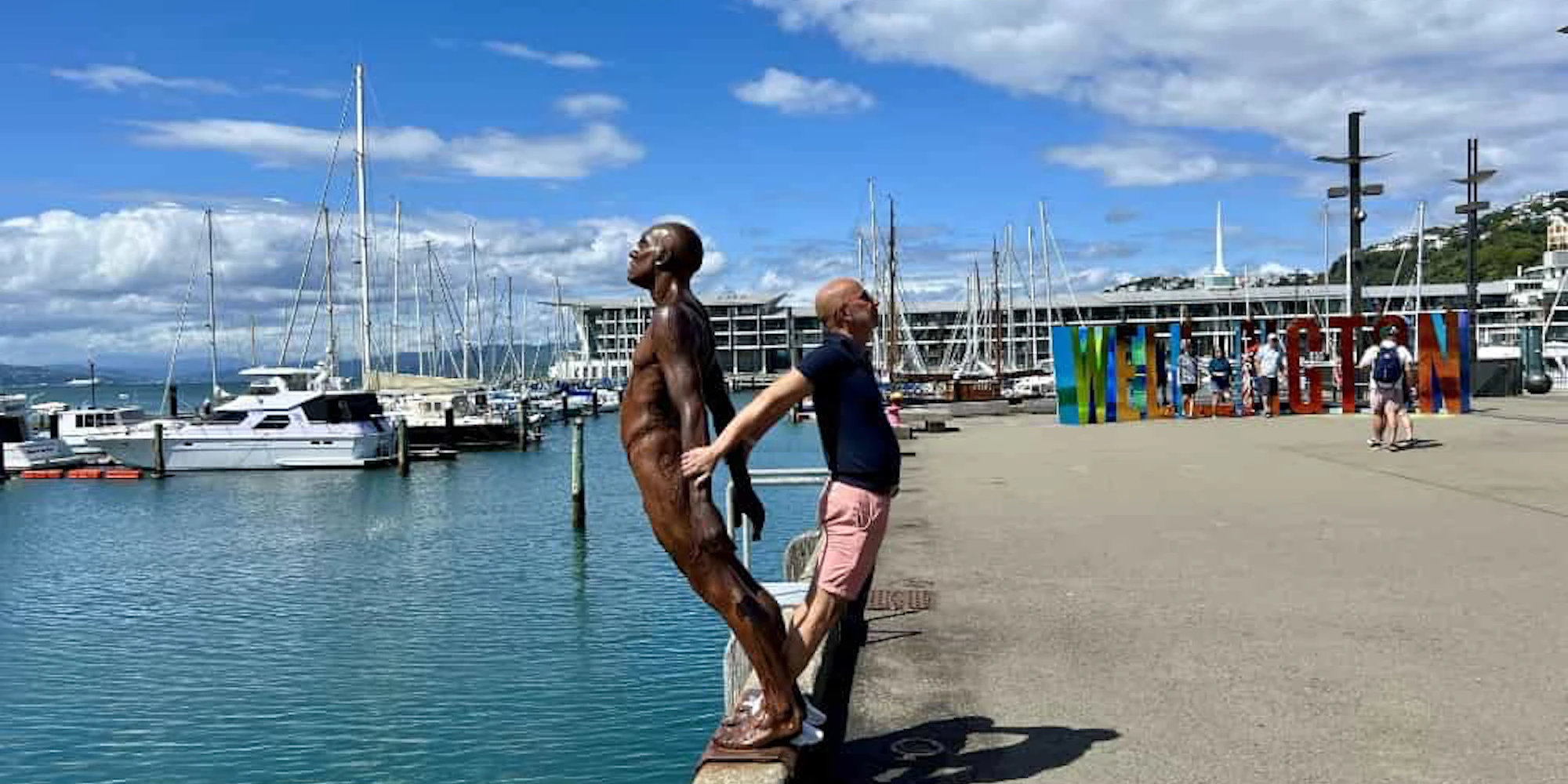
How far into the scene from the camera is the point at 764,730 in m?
4.79

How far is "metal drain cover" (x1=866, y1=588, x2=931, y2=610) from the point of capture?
8.52 metres

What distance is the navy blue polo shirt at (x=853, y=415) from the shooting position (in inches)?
198

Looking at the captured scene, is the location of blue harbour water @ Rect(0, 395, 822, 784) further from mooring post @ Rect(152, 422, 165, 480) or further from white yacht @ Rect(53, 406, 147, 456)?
white yacht @ Rect(53, 406, 147, 456)

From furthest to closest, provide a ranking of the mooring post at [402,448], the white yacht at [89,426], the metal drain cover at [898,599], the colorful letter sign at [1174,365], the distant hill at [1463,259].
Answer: the distant hill at [1463,259] < the white yacht at [89,426] < the mooring post at [402,448] < the colorful letter sign at [1174,365] < the metal drain cover at [898,599]

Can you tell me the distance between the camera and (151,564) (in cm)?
2336

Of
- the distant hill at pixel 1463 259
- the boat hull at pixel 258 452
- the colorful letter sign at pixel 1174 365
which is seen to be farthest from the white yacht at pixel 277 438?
the distant hill at pixel 1463 259

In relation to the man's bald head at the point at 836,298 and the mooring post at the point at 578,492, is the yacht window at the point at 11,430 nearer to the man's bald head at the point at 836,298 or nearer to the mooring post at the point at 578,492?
the mooring post at the point at 578,492

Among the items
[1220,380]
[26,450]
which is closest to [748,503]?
[1220,380]

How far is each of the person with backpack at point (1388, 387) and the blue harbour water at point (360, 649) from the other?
9056 millimetres

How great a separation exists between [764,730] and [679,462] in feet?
3.51

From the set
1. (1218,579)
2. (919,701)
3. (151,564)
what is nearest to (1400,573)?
(1218,579)

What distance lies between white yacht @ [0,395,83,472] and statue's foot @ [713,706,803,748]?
4677cm

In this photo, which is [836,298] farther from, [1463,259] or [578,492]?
[1463,259]

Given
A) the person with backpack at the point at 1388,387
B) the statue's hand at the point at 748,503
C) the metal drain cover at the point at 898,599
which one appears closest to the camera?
the statue's hand at the point at 748,503
